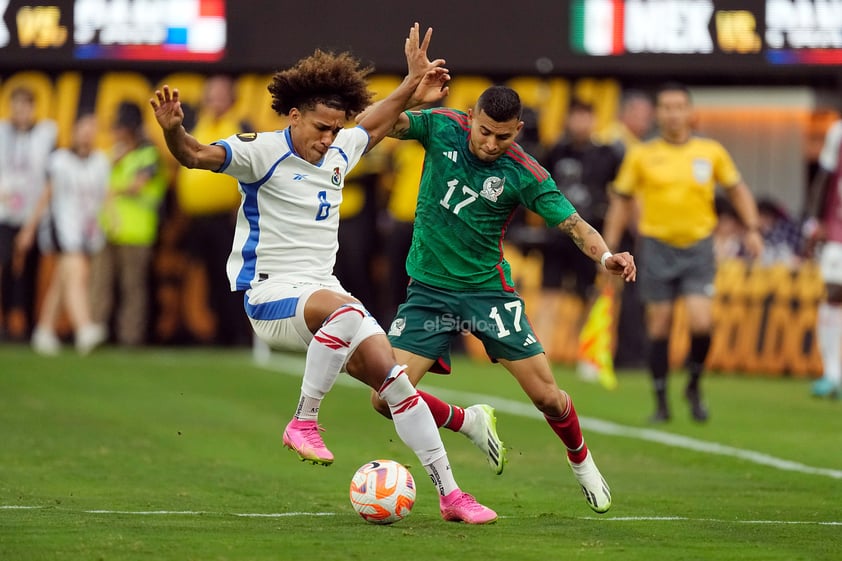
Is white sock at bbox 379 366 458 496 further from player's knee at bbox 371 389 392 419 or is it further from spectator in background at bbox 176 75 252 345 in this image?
spectator in background at bbox 176 75 252 345

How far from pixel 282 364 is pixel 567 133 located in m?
4.07

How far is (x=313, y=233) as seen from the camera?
8.00 metres

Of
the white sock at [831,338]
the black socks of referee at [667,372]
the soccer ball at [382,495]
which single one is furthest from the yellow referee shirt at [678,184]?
the soccer ball at [382,495]

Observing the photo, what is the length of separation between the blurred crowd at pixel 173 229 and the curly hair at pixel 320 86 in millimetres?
9333

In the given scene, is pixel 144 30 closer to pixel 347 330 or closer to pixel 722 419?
pixel 722 419

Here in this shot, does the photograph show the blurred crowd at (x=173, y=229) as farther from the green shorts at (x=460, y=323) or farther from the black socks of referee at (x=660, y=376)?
the green shorts at (x=460, y=323)

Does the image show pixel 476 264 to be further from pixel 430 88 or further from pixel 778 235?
pixel 778 235

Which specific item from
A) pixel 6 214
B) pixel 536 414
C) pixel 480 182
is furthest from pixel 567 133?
pixel 480 182

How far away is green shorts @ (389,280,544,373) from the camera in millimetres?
8078

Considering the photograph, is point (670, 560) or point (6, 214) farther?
point (6, 214)

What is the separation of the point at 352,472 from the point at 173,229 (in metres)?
10.3

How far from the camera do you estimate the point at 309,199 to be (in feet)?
26.0

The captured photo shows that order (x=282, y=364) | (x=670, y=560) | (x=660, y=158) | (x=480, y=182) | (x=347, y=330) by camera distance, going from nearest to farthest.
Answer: (x=670, y=560)
(x=347, y=330)
(x=480, y=182)
(x=660, y=158)
(x=282, y=364)

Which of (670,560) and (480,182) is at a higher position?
(480,182)
